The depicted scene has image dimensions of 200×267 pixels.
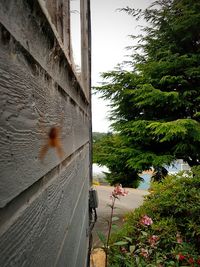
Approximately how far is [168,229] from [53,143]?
308 centimetres

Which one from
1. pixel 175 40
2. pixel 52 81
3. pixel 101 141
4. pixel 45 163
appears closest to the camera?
pixel 45 163

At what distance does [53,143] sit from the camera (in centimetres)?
73

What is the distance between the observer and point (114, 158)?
6.97 metres

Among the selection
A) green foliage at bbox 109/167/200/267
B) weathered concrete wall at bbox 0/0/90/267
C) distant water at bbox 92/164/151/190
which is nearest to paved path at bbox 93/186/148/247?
distant water at bbox 92/164/151/190

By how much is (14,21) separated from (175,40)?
737 centimetres

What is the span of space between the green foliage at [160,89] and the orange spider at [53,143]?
520cm

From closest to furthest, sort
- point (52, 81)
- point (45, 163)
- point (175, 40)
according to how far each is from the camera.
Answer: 1. point (45, 163)
2. point (52, 81)
3. point (175, 40)

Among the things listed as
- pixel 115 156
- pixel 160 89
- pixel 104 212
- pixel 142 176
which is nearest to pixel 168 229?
pixel 115 156

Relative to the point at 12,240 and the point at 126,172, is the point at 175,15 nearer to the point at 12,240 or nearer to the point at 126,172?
the point at 126,172

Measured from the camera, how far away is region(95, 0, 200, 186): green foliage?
638 cm

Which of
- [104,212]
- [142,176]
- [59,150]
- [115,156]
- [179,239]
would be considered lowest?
[104,212]

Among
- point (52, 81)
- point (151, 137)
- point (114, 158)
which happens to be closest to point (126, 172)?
point (114, 158)

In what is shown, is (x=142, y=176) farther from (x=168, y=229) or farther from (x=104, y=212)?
(x=168, y=229)

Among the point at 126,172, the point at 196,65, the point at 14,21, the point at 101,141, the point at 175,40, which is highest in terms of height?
the point at 175,40
